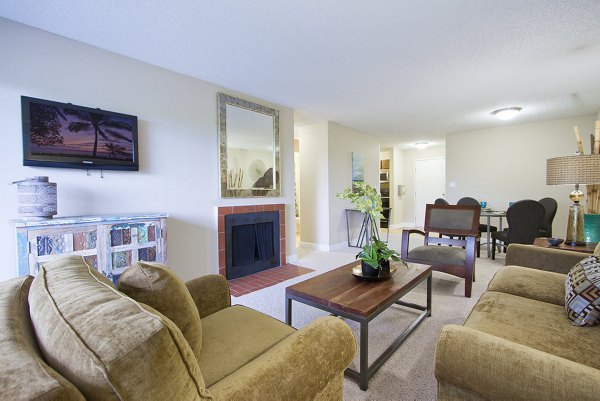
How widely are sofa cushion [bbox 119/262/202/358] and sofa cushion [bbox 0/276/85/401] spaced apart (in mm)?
295

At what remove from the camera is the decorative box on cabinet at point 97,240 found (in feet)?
5.94

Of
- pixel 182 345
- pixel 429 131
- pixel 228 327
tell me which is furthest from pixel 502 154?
pixel 182 345

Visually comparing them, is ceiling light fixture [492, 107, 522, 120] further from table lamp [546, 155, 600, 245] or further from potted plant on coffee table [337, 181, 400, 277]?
potted plant on coffee table [337, 181, 400, 277]

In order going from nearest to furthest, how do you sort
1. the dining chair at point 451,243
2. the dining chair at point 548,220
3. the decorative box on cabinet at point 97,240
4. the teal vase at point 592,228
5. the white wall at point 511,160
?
the decorative box on cabinet at point 97,240, the teal vase at point 592,228, the dining chair at point 451,243, the dining chair at point 548,220, the white wall at point 511,160

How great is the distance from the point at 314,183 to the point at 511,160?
13.2 ft

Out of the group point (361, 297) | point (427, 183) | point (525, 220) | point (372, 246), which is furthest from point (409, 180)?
point (361, 297)

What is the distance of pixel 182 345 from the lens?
1.93ft

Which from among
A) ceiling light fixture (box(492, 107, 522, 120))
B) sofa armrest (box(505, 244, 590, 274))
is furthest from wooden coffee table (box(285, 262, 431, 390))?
ceiling light fixture (box(492, 107, 522, 120))

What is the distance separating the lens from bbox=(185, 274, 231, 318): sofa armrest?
1.47 meters

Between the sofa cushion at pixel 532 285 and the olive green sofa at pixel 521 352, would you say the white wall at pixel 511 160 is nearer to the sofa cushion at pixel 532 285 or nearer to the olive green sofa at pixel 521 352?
the sofa cushion at pixel 532 285

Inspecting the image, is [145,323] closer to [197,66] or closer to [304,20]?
[304,20]

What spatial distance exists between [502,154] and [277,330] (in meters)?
6.20

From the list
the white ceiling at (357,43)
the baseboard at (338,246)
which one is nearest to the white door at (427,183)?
the baseboard at (338,246)

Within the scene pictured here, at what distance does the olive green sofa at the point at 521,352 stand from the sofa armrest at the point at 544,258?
405mm
